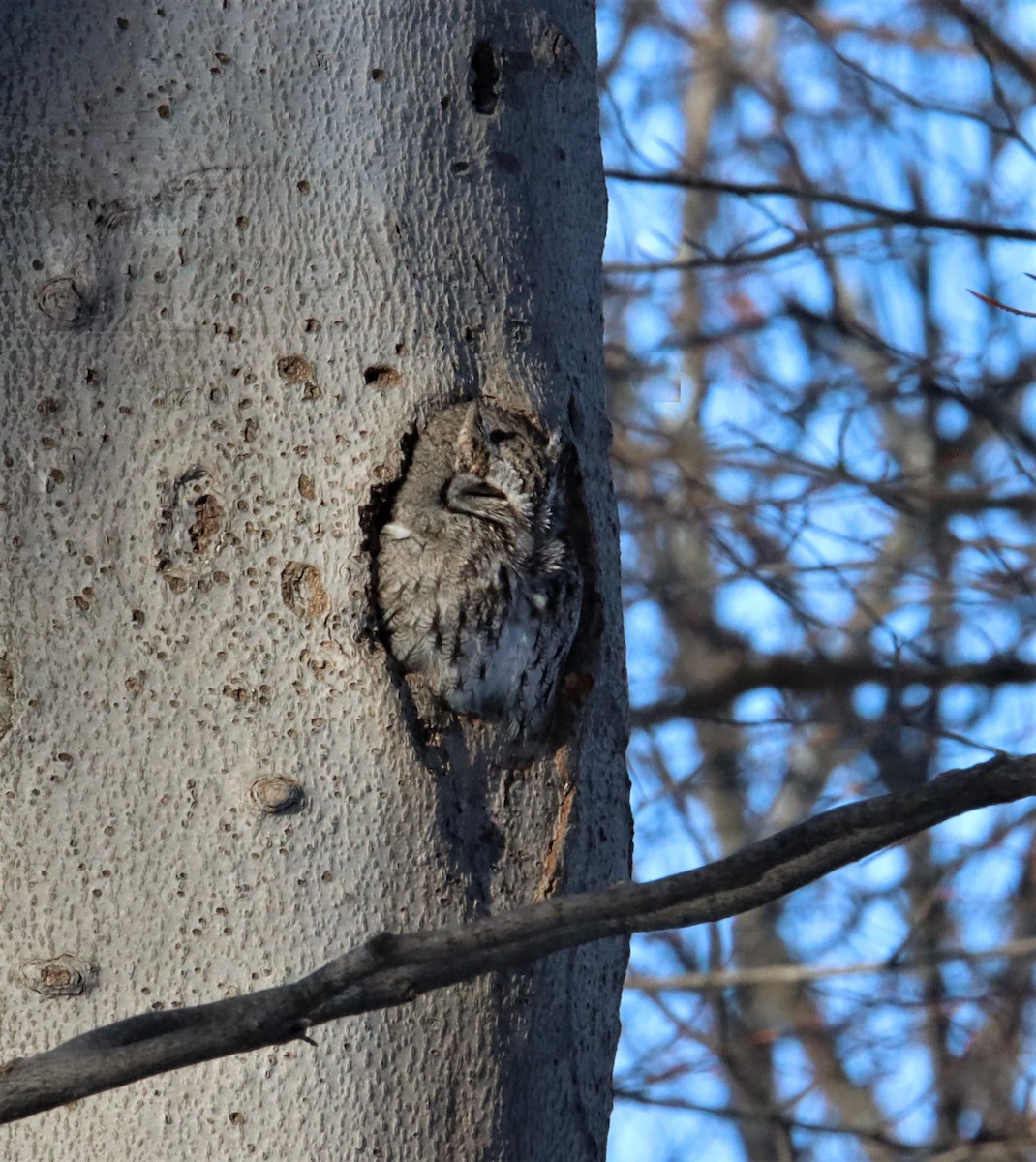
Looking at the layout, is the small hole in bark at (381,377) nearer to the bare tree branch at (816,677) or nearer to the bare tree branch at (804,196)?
the bare tree branch at (804,196)

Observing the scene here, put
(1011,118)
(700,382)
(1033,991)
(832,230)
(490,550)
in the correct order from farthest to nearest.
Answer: (700,382) < (1033,991) < (832,230) < (1011,118) < (490,550)

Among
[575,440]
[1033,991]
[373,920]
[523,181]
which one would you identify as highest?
[1033,991]

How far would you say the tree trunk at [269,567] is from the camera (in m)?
1.34

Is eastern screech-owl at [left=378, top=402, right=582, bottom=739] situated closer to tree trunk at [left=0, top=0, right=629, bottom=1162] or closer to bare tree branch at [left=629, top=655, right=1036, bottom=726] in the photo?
tree trunk at [left=0, top=0, right=629, bottom=1162]

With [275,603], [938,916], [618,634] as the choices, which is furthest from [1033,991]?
[275,603]

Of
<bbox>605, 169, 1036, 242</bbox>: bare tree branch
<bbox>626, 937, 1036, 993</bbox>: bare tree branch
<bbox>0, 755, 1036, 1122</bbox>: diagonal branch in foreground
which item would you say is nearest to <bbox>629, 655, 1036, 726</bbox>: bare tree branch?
<bbox>626, 937, 1036, 993</bbox>: bare tree branch

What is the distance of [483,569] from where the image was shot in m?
1.56

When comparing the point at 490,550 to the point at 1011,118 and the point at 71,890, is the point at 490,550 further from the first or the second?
the point at 1011,118

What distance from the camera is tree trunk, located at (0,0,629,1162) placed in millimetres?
1338


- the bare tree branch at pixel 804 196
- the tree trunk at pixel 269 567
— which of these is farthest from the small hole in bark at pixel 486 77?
the bare tree branch at pixel 804 196

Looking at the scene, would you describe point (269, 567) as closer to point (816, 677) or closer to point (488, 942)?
point (488, 942)

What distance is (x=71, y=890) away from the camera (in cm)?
136

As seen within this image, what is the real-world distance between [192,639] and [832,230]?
275 centimetres

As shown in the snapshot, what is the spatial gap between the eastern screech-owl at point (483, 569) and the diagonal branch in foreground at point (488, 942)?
455mm
